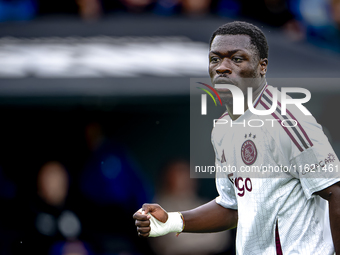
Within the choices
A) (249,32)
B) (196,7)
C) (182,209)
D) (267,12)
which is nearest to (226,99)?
(249,32)

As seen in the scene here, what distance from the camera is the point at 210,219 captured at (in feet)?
8.89

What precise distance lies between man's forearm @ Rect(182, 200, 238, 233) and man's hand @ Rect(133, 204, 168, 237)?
206 mm

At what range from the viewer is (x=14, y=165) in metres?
5.21

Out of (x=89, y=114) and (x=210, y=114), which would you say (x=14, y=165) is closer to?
(x=89, y=114)

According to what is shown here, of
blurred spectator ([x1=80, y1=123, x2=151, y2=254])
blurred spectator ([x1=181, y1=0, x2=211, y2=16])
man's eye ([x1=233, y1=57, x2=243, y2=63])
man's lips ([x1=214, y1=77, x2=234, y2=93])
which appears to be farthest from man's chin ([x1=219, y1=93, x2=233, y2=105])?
blurred spectator ([x1=181, y1=0, x2=211, y2=16])

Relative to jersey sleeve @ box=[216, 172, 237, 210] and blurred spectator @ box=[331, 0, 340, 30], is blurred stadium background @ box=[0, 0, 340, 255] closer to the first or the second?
blurred spectator @ box=[331, 0, 340, 30]

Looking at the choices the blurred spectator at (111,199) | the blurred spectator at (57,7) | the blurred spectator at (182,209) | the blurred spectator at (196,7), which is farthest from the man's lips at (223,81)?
the blurred spectator at (57,7)

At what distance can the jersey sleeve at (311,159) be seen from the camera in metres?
2.06

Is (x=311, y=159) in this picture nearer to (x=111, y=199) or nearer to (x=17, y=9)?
(x=111, y=199)

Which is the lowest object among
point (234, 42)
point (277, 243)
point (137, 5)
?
point (277, 243)

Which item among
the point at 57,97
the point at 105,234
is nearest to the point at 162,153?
the point at 105,234

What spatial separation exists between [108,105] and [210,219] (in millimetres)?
2685

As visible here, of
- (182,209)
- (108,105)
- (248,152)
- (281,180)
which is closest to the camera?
(281,180)

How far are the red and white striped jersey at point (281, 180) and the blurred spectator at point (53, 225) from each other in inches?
103
